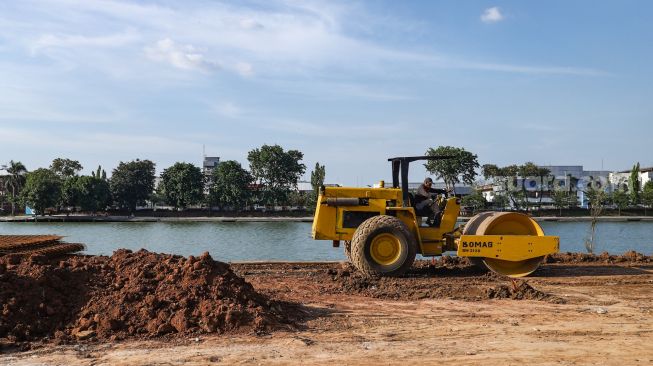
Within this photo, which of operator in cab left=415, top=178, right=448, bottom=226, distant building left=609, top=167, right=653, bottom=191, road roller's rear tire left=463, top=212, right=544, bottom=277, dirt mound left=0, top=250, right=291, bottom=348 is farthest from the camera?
distant building left=609, top=167, right=653, bottom=191

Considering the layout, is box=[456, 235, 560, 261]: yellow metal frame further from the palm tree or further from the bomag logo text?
the palm tree

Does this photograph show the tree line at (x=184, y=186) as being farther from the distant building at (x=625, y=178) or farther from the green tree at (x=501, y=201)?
the distant building at (x=625, y=178)

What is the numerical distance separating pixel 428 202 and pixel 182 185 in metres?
67.3

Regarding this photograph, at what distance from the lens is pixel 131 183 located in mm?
79562

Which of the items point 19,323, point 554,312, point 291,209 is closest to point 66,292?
point 19,323

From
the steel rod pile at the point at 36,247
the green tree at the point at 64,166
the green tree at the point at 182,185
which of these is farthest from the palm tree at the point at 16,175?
the steel rod pile at the point at 36,247

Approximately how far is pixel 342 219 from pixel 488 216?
3.00 meters

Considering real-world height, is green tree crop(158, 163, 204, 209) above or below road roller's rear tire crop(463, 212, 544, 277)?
above

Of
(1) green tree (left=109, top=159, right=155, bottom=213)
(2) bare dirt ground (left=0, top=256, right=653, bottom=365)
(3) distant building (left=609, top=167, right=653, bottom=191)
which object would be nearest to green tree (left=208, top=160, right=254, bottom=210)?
(1) green tree (left=109, top=159, right=155, bottom=213)

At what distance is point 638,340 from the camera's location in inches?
264

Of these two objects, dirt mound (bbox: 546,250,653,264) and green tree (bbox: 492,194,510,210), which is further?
green tree (bbox: 492,194,510,210)

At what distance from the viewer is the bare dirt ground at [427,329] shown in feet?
19.4

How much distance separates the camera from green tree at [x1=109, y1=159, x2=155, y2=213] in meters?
79.2

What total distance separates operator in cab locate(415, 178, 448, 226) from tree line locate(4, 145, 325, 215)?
2407 inches
